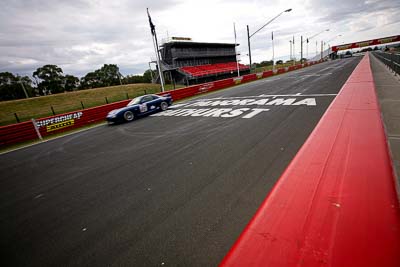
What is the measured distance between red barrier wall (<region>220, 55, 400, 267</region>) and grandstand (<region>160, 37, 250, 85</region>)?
36415 mm

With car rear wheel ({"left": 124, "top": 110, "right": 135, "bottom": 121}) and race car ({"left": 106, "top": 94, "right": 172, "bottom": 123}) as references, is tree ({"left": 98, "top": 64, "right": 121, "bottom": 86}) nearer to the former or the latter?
race car ({"left": 106, "top": 94, "right": 172, "bottom": 123})

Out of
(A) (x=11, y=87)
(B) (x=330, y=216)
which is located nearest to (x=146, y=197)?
(B) (x=330, y=216)

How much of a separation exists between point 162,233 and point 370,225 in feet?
→ 7.57

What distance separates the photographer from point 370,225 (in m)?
1.91

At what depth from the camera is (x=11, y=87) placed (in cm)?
6512

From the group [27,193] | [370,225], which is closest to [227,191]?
[370,225]

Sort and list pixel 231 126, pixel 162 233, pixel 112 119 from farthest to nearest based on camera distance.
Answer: pixel 112 119
pixel 231 126
pixel 162 233

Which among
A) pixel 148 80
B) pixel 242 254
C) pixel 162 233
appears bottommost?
pixel 162 233

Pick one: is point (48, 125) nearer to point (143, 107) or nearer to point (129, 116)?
point (129, 116)

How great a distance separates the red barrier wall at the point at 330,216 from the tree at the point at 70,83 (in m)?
87.7

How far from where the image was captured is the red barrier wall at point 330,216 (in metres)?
1.66

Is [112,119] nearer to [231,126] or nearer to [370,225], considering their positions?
[231,126]

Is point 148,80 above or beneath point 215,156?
above

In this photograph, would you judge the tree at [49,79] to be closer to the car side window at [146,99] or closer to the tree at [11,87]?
the tree at [11,87]
